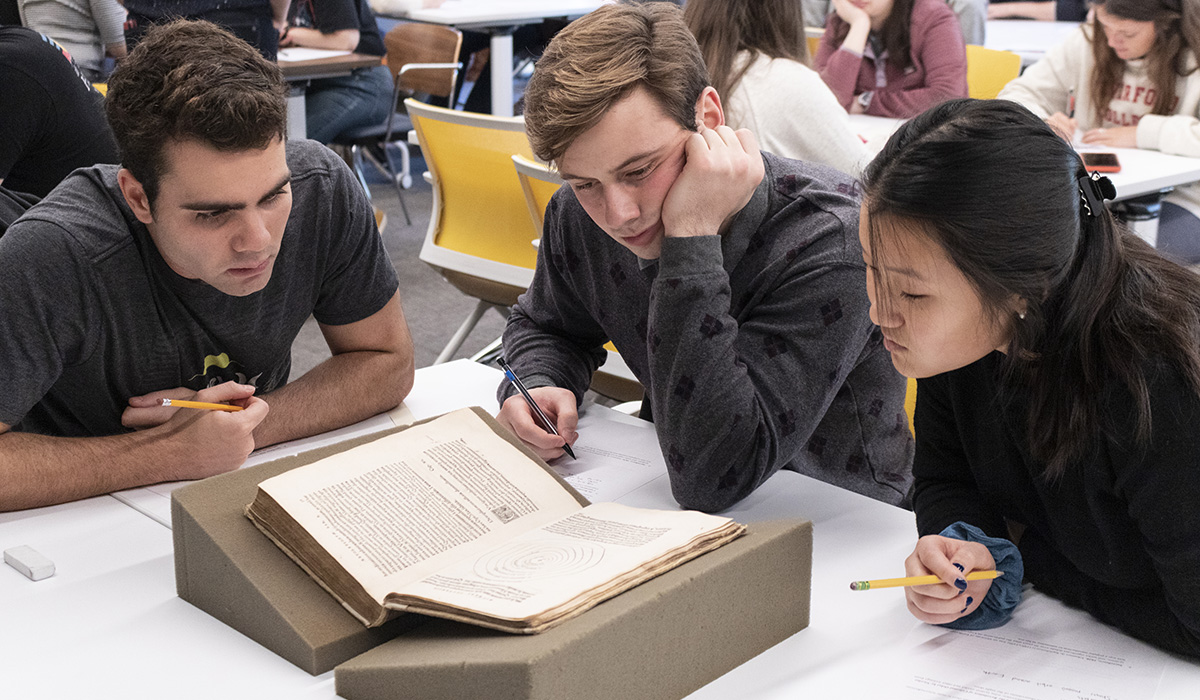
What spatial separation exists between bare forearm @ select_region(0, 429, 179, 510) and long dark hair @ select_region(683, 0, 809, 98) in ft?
5.49

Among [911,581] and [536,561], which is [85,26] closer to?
[536,561]

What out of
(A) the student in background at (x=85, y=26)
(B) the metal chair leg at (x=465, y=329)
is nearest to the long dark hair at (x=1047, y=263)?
(B) the metal chair leg at (x=465, y=329)

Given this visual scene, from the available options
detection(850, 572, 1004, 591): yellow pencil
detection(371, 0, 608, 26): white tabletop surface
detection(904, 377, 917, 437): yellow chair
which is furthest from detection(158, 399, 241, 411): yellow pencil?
detection(371, 0, 608, 26): white tabletop surface

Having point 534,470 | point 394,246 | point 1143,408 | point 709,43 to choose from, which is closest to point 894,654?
point 1143,408

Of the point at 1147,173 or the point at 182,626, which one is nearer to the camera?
the point at 182,626

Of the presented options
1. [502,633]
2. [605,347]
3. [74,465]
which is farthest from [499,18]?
[502,633]

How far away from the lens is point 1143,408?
3.25ft

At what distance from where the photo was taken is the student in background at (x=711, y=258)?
135 cm

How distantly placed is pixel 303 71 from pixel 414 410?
3272 mm

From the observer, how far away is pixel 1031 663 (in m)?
1.05

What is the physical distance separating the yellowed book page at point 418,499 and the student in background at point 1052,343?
0.43 meters

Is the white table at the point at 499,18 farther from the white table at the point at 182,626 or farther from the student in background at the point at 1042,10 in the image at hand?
the white table at the point at 182,626

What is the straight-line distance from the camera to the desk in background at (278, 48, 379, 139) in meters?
4.53

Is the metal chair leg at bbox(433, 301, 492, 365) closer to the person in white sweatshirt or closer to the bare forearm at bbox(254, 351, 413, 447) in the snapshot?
the bare forearm at bbox(254, 351, 413, 447)
